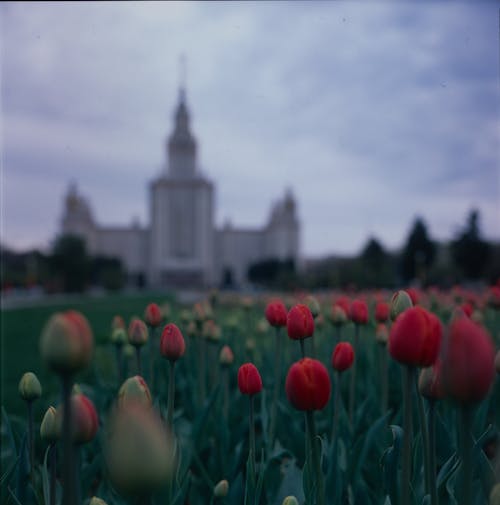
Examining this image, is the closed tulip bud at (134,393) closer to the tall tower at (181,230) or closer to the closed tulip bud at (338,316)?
the closed tulip bud at (338,316)

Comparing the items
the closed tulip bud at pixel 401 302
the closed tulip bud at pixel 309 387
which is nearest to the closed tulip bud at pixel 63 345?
the closed tulip bud at pixel 309 387

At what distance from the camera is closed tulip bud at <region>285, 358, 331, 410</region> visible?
0.64 m

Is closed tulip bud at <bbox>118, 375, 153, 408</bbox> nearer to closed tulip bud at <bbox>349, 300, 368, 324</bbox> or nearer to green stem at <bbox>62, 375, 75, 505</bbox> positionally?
green stem at <bbox>62, 375, 75, 505</bbox>

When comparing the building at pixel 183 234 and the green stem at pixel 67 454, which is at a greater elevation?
the building at pixel 183 234

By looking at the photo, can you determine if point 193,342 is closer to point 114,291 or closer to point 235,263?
point 114,291

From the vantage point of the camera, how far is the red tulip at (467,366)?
1.43ft

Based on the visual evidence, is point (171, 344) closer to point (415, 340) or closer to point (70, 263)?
point (415, 340)

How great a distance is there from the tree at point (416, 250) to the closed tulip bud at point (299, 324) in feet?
71.5

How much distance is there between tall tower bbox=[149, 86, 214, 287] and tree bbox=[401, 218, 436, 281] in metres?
26.4

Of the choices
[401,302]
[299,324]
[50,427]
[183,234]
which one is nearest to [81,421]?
[50,427]

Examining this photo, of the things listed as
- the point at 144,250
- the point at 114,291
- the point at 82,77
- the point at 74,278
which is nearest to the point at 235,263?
the point at 144,250

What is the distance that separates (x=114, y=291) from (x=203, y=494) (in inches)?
1055

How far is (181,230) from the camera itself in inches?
1980

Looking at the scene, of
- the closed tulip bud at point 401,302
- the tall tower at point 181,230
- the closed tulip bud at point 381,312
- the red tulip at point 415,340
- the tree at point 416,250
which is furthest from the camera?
the tall tower at point 181,230
